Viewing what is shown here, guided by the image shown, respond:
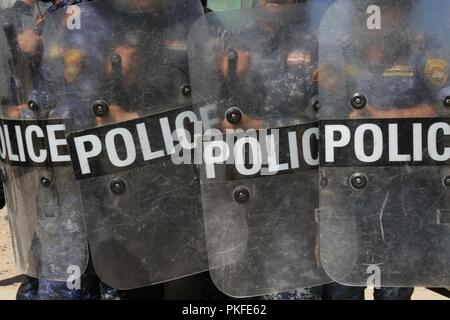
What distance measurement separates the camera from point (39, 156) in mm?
3861

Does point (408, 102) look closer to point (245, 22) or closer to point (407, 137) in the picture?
point (407, 137)

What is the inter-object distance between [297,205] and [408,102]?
53 cm

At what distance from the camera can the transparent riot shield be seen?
381 cm

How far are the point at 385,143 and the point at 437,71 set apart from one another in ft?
0.98

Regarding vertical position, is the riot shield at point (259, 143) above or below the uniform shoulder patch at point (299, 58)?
below

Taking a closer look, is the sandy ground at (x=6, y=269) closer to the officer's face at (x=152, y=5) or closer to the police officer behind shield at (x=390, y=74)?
the officer's face at (x=152, y=5)

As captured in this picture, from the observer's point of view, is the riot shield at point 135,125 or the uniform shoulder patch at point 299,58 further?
the riot shield at point 135,125

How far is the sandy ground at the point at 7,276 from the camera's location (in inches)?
242

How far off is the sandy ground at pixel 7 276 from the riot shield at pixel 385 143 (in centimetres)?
240

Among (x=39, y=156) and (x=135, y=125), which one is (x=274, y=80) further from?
Answer: (x=39, y=156)

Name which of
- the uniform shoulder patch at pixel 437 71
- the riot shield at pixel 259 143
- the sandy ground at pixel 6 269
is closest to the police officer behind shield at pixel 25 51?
the riot shield at pixel 259 143

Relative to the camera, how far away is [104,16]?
3662mm

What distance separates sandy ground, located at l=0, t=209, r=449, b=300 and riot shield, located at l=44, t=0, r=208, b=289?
2445mm
